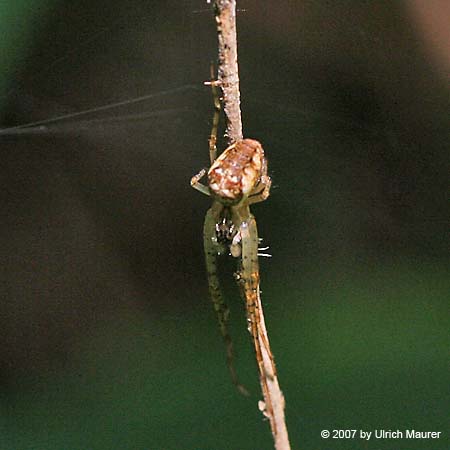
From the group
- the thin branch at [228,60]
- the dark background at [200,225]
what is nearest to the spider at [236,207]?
the thin branch at [228,60]

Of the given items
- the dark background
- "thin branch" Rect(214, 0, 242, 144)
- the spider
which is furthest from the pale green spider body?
the dark background

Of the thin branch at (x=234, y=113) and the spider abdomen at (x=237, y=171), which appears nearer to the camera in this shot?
the thin branch at (x=234, y=113)

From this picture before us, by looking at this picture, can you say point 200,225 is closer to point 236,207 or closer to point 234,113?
point 236,207

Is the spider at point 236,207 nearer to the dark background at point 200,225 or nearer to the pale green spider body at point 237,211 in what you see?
the pale green spider body at point 237,211

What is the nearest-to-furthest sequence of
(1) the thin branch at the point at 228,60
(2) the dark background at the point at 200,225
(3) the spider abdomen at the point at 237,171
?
(1) the thin branch at the point at 228,60 → (3) the spider abdomen at the point at 237,171 → (2) the dark background at the point at 200,225

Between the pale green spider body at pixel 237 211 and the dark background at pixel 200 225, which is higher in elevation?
the dark background at pixel 200 225

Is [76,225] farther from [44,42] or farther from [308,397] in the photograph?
[308,397]

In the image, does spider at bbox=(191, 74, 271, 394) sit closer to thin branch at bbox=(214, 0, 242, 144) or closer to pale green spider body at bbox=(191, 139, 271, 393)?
pale green spider body at bbox=(191, 139, 271, 393)
